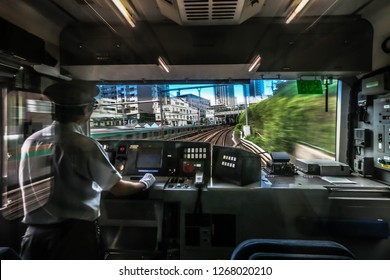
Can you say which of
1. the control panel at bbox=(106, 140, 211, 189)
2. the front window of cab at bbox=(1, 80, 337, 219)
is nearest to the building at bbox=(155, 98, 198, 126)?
the front window of cab at bbox=(1, 80, 337, 219)

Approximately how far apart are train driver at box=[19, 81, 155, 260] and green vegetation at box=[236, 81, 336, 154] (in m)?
1.46

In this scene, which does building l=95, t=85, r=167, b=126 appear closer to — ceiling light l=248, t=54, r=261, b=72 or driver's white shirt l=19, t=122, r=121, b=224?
driver's white shirt l=19, t=122, r=121, b=224

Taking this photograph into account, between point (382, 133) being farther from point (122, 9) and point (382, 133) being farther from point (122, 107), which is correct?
point (122, 9)

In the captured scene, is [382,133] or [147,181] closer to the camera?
[147,181]

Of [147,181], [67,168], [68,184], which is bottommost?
[147,181]

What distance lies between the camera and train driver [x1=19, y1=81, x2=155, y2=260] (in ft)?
4.58

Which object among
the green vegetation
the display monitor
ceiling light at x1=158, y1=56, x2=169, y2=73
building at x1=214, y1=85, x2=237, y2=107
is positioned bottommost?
the display monitor

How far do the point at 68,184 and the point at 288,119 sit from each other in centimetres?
219

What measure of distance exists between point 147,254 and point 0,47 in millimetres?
1923

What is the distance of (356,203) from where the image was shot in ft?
6.84

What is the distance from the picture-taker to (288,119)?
258cm

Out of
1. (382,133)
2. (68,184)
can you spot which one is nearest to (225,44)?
(382,133)

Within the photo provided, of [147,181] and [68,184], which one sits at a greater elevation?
[68,184]

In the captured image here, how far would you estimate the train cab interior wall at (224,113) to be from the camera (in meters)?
2.05
